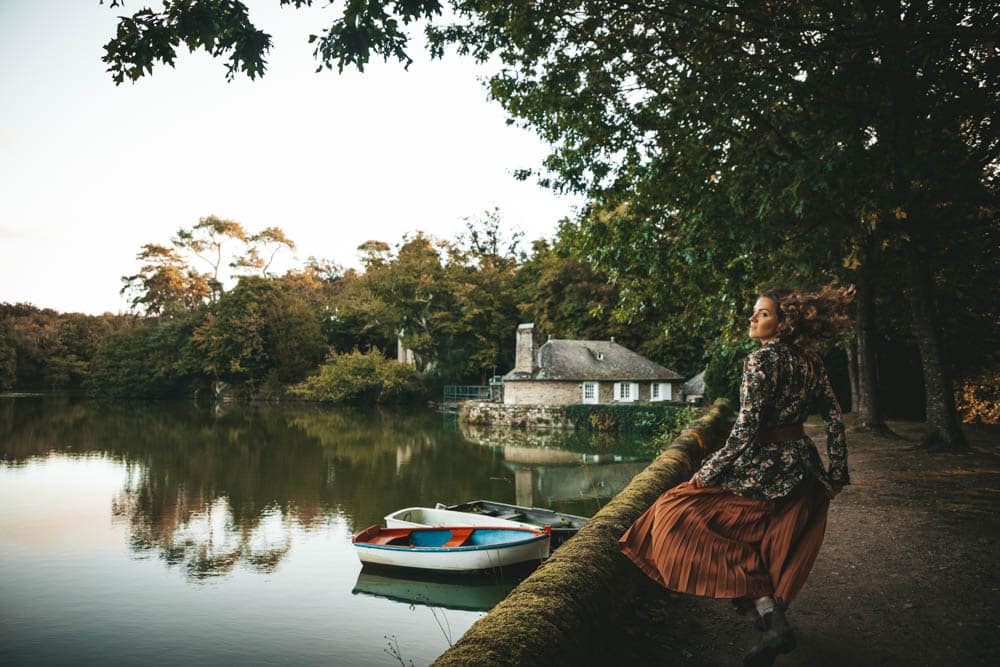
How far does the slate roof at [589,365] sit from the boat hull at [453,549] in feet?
78.5

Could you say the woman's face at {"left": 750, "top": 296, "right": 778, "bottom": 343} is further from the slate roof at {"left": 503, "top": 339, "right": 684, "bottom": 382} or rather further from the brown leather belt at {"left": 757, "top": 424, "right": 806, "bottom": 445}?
the slate roof at {"left": 503, "top": 339, "right": 684, "bottom": 382}

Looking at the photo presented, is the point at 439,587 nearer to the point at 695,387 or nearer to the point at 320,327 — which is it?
the point at 695,387

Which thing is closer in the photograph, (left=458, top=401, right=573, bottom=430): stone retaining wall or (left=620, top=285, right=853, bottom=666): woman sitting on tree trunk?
(left=620, top=285, right=853, bottom=666): woman sitting on tree trunk

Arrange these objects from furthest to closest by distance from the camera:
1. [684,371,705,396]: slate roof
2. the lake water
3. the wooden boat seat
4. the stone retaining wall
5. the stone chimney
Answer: the stone chimney
[684,371,705,396]: slate roof
the stone retaining wall
the wooden boat seat
the lake water

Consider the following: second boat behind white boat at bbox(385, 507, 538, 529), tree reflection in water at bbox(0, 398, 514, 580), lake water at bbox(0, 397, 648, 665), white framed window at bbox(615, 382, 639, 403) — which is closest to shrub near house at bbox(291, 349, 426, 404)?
tree reflection in water at bbox(0, 398, 514, 580)

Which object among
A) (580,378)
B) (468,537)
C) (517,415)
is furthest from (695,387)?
(468,537)

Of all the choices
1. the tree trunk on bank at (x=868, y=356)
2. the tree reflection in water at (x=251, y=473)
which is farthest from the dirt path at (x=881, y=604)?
the tree reflection in water at (x=251, y=473)

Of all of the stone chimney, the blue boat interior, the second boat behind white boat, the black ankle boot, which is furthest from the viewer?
the stone chimney

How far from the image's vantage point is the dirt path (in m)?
3.62

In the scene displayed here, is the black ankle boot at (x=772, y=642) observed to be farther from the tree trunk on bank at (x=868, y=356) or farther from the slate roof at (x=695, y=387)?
the slate roof at (x=695, y=387)

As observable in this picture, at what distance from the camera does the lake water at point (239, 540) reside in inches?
308

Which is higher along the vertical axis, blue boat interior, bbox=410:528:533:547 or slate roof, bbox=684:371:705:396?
slate roof, bbox=684:371:705:396

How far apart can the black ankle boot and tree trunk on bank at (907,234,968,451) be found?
9435mm

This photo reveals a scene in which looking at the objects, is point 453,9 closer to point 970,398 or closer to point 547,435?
point 970,398
